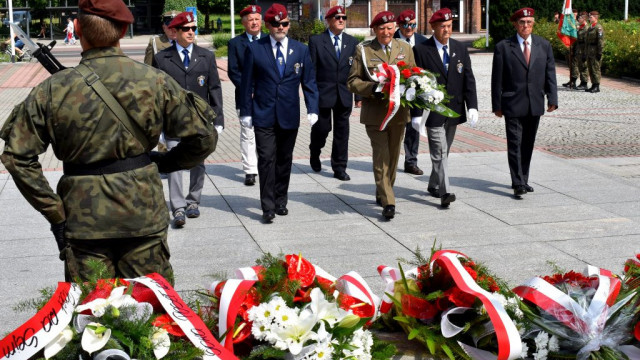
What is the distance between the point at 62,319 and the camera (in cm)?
323

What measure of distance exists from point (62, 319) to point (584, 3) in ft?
120

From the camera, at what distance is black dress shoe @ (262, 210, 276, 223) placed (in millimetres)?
8523

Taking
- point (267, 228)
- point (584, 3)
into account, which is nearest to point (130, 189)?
point (267, 228)

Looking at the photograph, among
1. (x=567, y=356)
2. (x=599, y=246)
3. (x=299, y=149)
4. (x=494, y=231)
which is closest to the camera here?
(x=567, y=356)

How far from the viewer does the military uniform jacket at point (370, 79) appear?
865 centimetres

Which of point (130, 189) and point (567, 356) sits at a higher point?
point (130, 189)

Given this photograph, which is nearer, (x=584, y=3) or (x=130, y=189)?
(x=130, y=189)

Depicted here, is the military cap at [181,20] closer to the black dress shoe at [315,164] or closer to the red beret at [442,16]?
the red beret at [442,16]

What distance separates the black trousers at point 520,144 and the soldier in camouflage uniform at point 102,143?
6085 millimetres

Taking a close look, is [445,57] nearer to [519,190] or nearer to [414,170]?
[519,190]

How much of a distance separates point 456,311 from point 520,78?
6.38 m

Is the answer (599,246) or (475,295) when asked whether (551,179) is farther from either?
(475,295)

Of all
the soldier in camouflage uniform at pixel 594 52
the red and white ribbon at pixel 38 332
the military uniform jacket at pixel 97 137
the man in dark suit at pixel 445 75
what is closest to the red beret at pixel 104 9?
the military uniform jacket at pixel 97 137

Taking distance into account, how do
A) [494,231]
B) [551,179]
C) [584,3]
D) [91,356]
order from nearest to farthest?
[91,356]
[494,231]
[551,179]
[584,3]
